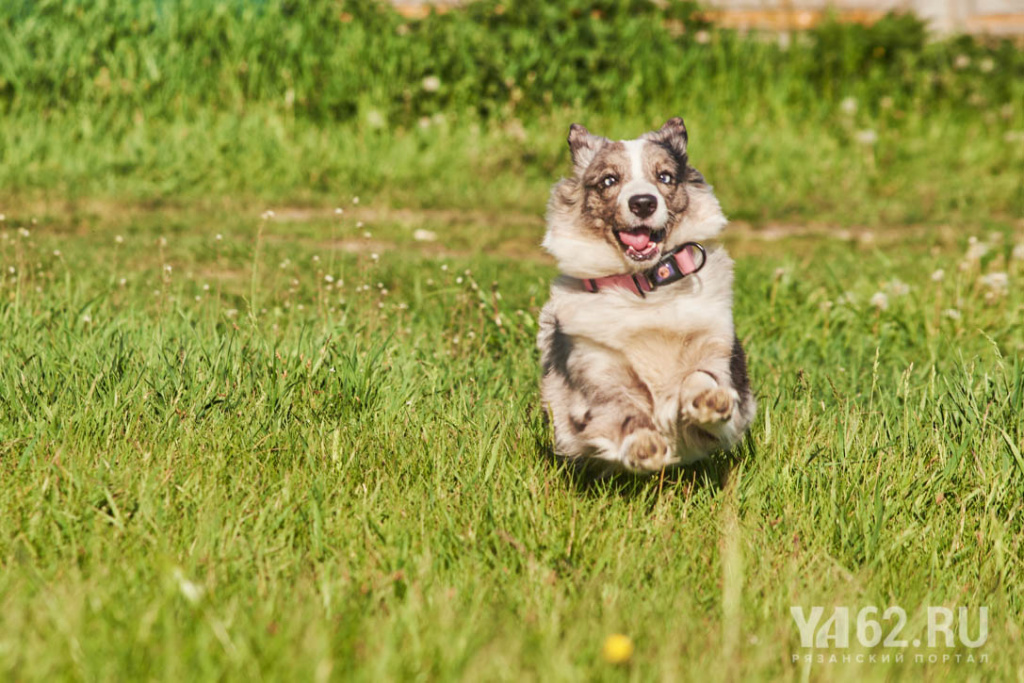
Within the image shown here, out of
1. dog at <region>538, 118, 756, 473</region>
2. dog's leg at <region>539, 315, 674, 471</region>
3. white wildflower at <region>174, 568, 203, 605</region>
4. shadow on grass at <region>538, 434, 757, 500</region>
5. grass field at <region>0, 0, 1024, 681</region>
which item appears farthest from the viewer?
shadow on grass at <region>538, 434, 757, 500</region>

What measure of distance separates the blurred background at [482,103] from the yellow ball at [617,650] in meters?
6.67

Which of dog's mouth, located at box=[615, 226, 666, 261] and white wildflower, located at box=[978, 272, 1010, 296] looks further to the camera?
white wildflower, located at box=[978, 272, 1010, 296]

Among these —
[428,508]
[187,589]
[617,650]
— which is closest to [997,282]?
[428,508]

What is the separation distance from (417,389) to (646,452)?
1.38m

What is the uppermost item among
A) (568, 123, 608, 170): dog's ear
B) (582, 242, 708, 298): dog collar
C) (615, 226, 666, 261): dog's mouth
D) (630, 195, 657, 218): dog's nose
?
(568, 123, 608, 170): dog's ear

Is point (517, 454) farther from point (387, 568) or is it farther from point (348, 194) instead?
point (348, 194)

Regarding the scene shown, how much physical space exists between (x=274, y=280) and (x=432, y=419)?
8.43ft

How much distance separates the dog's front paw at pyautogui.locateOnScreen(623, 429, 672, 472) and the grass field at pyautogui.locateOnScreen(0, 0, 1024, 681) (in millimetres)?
223

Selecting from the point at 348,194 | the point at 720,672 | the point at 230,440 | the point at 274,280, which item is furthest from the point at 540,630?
the point at 348,194

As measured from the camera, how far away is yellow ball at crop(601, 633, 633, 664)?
7.59ft

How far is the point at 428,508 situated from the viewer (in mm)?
3246

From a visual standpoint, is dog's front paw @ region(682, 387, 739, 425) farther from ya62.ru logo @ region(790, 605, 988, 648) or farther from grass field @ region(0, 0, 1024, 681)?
ya62.ru logo @ region(790, 605, 988, 648)

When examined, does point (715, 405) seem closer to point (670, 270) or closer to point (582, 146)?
point (670, 270)

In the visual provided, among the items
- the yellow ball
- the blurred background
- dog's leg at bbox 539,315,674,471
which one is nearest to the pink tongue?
dog's leg at bbox 539,315,674,471
